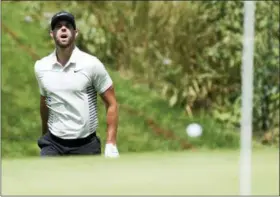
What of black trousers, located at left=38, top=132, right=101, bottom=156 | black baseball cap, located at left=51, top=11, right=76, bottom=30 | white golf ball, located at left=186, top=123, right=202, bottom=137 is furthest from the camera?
white golf ball, located at left=186, top=123, right=202, bottom=137

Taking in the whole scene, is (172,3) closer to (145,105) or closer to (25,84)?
(145,105)

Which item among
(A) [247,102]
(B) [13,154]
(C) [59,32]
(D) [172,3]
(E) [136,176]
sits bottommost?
(B) [13,154]

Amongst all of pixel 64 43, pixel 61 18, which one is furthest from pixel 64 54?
pixel 61 18

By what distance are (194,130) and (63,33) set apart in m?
3.16

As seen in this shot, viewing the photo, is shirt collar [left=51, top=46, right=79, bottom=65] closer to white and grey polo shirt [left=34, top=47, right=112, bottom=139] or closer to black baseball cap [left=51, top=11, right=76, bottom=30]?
white and grey polo shirt [left=34, top=47, right=112, bottom=139]

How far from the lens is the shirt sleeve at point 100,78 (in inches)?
121

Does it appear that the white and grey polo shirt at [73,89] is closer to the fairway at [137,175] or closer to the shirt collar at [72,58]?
the shirt collar at [72,58]

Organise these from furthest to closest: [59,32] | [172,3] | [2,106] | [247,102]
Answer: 1. [172,3]
2. [2,106]
3. [59,32]
4. [247,102]

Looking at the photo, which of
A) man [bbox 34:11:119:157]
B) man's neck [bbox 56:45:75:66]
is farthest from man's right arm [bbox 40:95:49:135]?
man's neck [bbox 56:45:75:66]

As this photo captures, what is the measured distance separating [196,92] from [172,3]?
37.2 inches

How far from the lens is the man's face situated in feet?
10.00

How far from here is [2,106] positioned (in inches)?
228

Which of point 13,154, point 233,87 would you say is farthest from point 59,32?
point 233,87

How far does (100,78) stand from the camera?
3.10 metres
